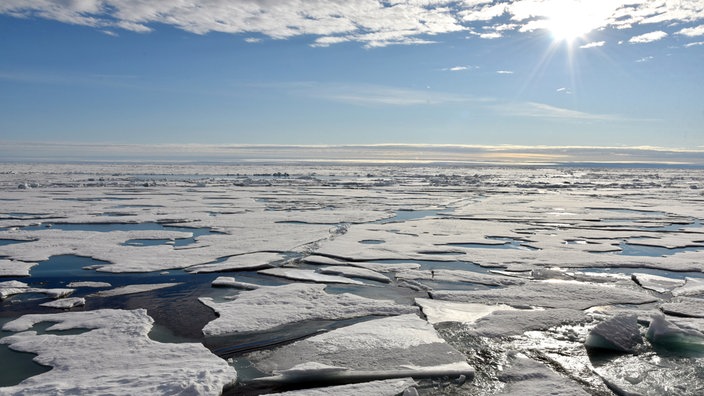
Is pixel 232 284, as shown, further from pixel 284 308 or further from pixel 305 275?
pixel 284 308

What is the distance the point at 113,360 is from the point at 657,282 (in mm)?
6234

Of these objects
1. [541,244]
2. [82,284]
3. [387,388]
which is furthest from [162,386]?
[541,244]

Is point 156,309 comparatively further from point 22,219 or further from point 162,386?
point 22,219

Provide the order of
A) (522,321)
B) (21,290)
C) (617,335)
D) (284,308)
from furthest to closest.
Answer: (21,290) < (284,308) < (522,321) < (617,335)

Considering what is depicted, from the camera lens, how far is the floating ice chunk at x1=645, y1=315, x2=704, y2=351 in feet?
14.1

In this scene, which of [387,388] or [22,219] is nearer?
[387,388]

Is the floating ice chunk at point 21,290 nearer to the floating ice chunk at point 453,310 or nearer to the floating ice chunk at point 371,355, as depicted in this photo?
the floating ice chunk at point 371,355

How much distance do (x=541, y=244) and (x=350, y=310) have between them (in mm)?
5359

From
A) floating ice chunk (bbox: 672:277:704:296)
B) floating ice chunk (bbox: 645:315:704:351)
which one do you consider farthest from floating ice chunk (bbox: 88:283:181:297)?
floating ice chunk (bbox: 672:277:704:296)

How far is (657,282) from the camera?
6539 millimetres

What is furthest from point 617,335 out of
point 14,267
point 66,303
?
point 14,267

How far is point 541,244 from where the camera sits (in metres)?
9.40

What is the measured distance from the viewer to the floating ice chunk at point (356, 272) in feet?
22.2

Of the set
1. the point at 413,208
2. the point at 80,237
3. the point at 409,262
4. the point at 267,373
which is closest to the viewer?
the point at 267,373
